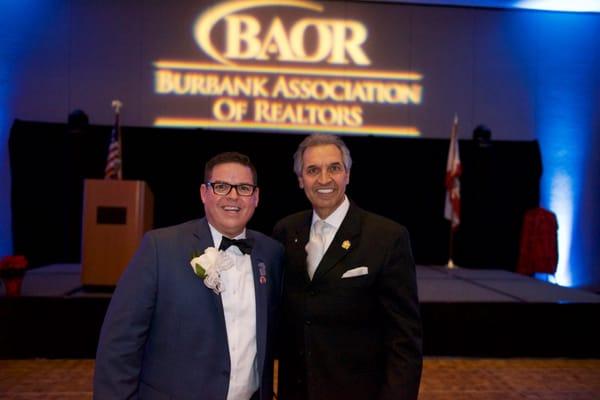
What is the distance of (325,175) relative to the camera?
186 centimetres

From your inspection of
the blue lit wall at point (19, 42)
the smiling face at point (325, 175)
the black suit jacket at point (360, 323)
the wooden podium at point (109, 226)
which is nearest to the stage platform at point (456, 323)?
the wooden podium at point (109, 226)

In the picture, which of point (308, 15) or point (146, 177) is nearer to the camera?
point (146, 177)

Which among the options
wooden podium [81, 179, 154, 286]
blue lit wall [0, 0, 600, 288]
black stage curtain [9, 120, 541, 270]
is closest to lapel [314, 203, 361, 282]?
wooden podium [81, 179, 154, 286]

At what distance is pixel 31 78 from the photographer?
784 cm

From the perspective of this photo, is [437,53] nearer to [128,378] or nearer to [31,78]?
[31,78]

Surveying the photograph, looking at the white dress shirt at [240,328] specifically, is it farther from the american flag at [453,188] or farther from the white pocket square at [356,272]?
the american flag at [453,188]

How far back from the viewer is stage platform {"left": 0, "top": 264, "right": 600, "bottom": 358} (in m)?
3.98

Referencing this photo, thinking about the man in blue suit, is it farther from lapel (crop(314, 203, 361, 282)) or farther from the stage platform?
the stage platform

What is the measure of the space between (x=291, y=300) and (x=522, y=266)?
23.8 ft

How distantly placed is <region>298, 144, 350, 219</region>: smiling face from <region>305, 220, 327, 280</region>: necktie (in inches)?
3.6

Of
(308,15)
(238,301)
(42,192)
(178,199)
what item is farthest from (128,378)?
(308,15)

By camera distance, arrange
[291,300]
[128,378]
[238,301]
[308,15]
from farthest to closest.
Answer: [308,15]
[291,300]
[238,301]
[128,378]

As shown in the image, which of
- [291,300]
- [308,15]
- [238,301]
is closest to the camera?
[238,301]

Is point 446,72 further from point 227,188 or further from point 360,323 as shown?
point 227,188
